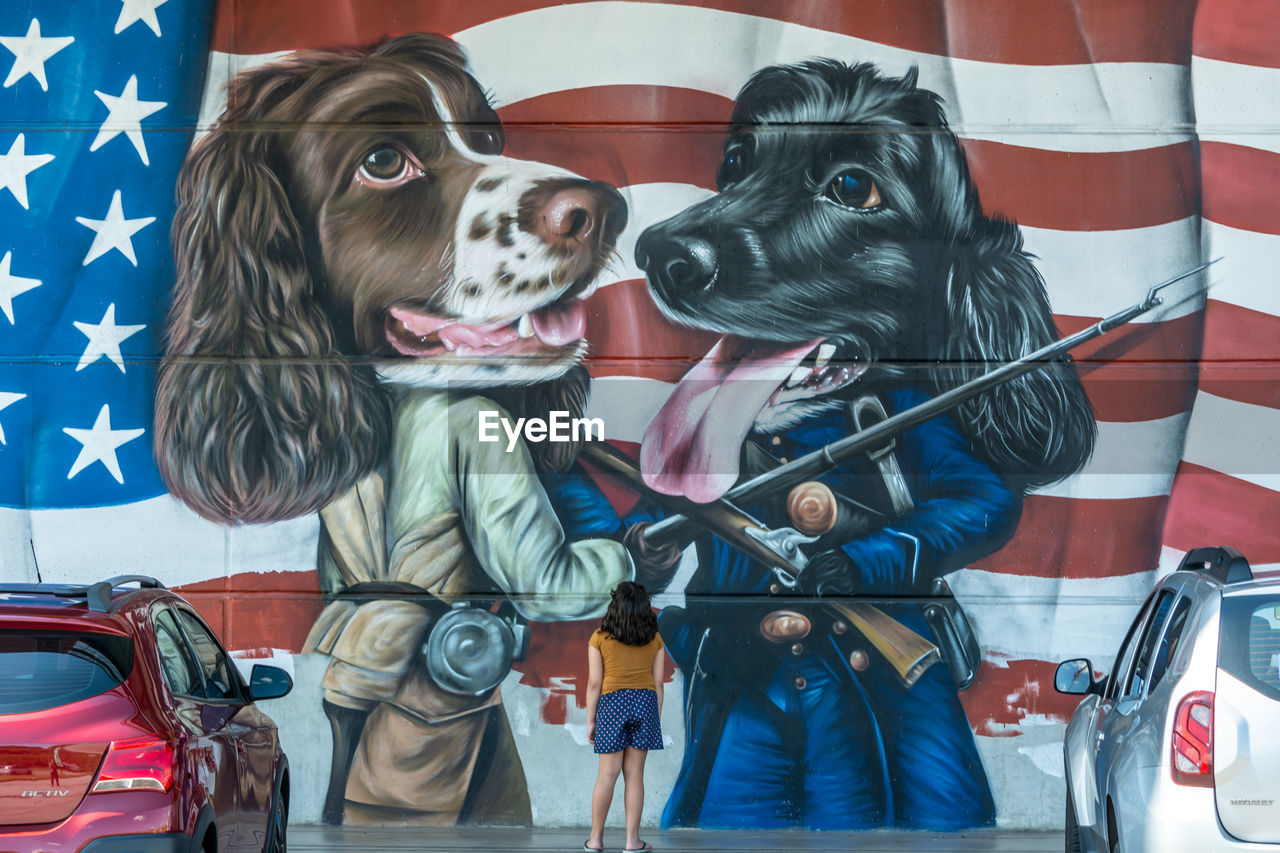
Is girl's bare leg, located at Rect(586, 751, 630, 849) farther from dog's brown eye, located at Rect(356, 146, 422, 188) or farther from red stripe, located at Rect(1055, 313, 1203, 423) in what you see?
dog's brown eye, located at Rect(356, 146, 422, 188)

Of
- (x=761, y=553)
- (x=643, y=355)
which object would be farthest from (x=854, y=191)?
(x=761, y=553)

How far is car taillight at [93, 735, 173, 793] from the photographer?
14.8 ft

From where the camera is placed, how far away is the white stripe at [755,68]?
33.1 ft

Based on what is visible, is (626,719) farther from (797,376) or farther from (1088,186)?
A: (1088,186)

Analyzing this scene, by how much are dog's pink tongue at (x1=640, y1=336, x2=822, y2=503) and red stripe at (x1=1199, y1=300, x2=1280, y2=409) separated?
2.93m

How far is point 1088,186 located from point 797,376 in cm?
252

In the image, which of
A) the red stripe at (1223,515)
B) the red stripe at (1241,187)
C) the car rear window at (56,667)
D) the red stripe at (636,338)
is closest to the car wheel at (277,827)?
the car rear window at (56,667)

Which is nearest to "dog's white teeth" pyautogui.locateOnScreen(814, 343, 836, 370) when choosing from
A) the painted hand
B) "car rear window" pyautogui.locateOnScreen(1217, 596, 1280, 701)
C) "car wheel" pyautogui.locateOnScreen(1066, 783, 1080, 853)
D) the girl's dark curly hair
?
the painted hand

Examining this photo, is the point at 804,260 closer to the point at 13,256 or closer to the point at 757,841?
the point at 757,841

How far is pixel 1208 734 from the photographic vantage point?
14.8 ft

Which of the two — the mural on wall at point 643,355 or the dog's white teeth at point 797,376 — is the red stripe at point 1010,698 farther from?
the dog's white teeth at point 797,376

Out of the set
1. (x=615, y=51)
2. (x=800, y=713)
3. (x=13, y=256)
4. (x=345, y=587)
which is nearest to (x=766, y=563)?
(x=800, y=713)

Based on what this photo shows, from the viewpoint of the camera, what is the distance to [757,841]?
9383 millimetres

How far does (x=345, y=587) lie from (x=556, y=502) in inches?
64.5
